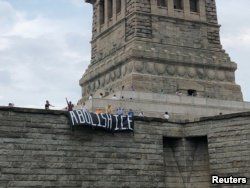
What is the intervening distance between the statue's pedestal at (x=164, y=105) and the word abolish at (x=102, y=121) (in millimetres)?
9158

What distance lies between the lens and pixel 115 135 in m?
23.9

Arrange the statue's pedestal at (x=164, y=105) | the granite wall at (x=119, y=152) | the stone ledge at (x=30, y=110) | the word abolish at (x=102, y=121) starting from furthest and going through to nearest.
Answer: the statue's pedestal at (x=164, y=105) → the word abolish at (x=102, y=121) → the stone ledge at (x=30, y=110) → the granite wall at (x=119, y=152)

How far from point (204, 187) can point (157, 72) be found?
2075 cm

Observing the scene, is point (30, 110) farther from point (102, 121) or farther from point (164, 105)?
point (164, 105)

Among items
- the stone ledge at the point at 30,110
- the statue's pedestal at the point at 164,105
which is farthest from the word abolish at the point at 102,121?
the statue's pedestal at the point at 164,105

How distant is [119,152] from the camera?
→ 23766 millimetres

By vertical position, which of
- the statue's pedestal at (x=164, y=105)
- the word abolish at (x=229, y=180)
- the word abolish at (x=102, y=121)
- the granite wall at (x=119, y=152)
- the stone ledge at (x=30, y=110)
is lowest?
the word abolish at (x=229, y=180)

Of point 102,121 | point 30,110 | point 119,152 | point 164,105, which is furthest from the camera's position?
point 164,105

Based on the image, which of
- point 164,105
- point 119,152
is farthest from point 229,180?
point 164,105

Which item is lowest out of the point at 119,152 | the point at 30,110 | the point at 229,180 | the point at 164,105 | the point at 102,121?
the point at 229,180

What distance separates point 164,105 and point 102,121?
13.1 meters

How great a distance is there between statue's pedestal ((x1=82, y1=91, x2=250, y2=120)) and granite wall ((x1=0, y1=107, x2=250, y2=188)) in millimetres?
8708

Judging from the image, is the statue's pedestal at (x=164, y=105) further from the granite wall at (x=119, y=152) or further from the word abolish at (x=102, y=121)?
the word abolish at (x=102, y=121)

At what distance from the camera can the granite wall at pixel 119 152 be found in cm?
2169
